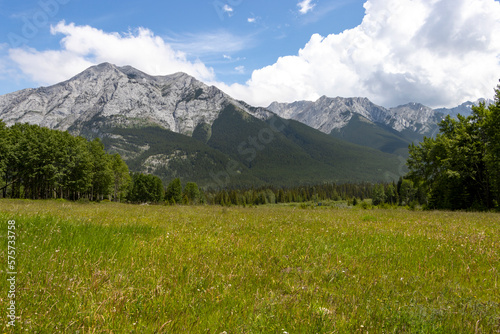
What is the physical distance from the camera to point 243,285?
14.3 ft

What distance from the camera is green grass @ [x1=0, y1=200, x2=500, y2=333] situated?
305 cm

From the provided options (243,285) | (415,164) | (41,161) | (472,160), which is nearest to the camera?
(243,285)

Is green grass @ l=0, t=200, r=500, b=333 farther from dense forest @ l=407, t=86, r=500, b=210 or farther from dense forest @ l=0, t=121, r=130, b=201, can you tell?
dense forest @ l=0, t=121, r=130, b=201

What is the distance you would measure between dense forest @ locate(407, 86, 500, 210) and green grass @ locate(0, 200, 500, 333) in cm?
3180

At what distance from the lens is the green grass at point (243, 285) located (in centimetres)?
305

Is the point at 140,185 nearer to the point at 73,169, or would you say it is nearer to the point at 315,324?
the point at 73,169

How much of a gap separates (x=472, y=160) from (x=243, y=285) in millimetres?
39880

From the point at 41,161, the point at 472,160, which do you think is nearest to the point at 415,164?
the point at 472,160

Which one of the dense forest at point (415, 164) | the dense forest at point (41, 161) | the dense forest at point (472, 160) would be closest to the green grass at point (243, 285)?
the dense forest at point (472, 160)

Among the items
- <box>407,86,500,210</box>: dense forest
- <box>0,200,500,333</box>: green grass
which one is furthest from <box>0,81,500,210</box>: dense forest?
<box>0,200,500,333</box>: green grass

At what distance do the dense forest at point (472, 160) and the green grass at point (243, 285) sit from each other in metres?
31.8

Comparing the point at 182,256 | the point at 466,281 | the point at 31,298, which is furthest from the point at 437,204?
the point at 31,298

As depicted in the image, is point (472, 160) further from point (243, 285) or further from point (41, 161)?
point (41, 161)

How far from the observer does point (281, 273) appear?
5.05 meters
